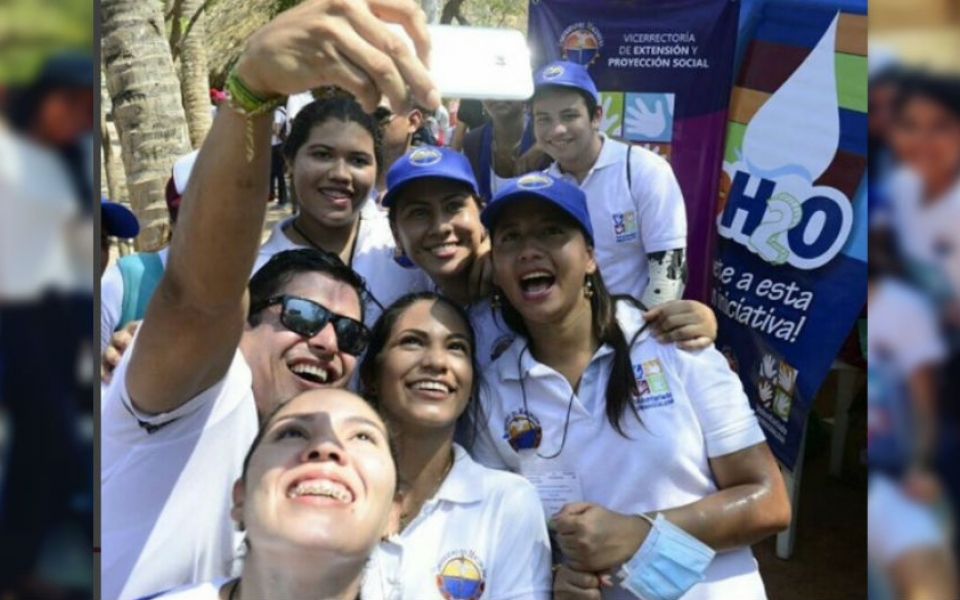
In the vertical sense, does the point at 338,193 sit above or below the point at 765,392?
above

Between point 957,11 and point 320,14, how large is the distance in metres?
0.93

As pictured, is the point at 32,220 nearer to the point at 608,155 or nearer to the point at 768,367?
the point at 608,155

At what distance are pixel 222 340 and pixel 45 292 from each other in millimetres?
758

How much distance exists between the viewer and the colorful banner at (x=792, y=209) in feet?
11.6

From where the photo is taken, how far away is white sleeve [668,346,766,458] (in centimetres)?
232

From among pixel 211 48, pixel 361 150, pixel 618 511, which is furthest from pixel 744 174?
pixel 211 48

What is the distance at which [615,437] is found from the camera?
7.66 ft

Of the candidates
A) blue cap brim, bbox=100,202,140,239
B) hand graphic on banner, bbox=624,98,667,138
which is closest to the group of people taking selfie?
blue cap brim, bbox=100,202,140,239

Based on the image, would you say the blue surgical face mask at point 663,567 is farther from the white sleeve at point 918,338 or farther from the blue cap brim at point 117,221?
the blue cap brim at point 117,221

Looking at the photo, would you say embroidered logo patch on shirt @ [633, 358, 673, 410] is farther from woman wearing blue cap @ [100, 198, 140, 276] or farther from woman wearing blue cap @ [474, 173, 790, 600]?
woman wearing blue cap @ [100, 198, 140, 276]

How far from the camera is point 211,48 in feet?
45.9

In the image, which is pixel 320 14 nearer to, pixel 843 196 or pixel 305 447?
pixel 305 447

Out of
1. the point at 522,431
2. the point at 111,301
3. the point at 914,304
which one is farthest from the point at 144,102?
the point at 914,304

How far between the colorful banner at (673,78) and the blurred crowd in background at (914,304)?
3.23m
